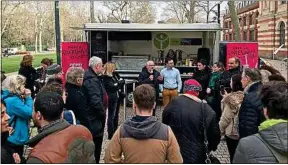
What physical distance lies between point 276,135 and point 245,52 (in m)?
8.74

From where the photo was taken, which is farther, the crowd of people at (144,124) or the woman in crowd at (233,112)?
the woman in crowd at (233,112)

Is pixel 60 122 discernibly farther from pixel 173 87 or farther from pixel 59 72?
pixel 173 87

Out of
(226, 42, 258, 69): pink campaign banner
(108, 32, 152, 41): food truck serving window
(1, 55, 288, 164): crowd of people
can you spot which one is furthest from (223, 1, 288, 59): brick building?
(108, 32, 152, 41): food truck serving window

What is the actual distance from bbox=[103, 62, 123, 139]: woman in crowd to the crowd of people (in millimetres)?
1400

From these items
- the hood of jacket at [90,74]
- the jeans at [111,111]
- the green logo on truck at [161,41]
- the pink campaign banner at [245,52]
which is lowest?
the jeans at [111,111]

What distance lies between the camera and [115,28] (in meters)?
10.7

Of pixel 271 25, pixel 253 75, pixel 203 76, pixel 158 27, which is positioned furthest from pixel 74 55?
pixel 253 75

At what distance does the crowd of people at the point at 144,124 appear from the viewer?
204 centimetres

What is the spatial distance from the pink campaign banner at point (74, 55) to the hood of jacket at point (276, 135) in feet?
29.8

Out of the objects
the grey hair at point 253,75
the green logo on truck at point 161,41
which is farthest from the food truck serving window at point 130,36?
the grey hair at point 253,75

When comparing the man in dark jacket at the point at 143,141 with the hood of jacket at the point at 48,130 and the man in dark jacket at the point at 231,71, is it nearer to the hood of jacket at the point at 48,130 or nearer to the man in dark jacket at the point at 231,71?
the hood of jacket at the point at 48,130

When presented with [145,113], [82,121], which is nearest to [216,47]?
[82,121]

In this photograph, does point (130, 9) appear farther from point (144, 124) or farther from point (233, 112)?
point (144, 124)

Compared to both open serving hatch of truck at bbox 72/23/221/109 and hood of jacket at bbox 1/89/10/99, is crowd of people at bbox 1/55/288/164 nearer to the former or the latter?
hood of jacket at bbox 1/89/10/99
